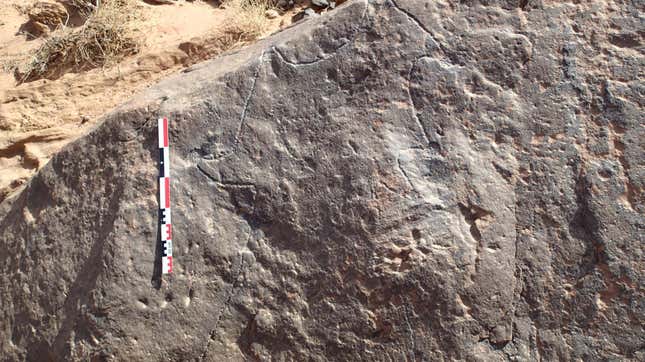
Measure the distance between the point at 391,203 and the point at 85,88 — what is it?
212cm

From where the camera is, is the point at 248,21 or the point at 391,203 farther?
the point at 248,21

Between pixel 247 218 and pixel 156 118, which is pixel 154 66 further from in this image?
pixel 247 218

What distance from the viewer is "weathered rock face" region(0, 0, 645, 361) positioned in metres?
1.95

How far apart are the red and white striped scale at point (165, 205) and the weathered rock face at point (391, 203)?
0.03m

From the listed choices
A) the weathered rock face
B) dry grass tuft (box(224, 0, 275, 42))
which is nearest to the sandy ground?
dry grass tuft (box(224, 0, 275, 42))

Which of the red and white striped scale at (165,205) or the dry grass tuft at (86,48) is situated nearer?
the red and white striped scale at (165,205)

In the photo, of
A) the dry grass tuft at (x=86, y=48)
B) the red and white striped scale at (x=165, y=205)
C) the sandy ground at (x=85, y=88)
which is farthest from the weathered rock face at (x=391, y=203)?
the dry grass tuft at (x=86, y=48)

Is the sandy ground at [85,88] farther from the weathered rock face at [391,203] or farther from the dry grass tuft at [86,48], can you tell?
the weathered rock face at [391,203]

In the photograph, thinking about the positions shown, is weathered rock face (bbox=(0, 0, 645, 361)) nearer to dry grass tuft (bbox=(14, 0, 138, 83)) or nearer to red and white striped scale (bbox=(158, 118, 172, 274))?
red and white striped scale (bbox=(158, 118, 172, 274))

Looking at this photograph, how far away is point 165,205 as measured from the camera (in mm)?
2119

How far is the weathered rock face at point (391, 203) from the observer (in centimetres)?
195

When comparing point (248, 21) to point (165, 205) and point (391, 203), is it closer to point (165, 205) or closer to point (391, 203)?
point (165, 205)

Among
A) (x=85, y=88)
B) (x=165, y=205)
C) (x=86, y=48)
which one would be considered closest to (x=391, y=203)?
(x=165, y=205)

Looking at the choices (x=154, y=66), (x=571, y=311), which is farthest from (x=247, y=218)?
(x=154, y=66)
